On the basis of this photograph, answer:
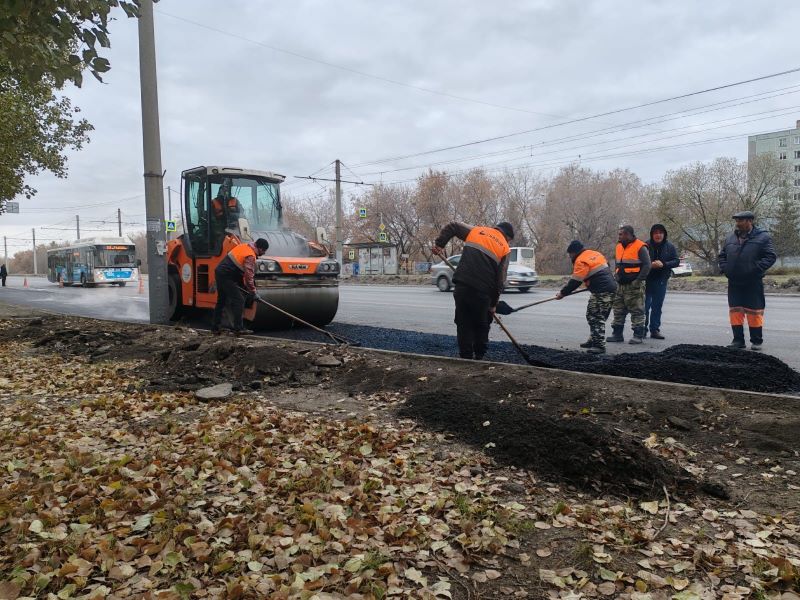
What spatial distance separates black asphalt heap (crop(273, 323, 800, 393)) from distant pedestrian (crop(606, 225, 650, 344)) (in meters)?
1.57

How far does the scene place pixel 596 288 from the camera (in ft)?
26.0

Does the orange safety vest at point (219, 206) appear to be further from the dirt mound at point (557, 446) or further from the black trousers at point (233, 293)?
the dirt mound at point (557, 446)

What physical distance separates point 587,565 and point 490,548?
0.44 metres

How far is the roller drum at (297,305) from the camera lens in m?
9.52

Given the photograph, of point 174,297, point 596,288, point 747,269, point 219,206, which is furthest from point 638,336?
point 174,297

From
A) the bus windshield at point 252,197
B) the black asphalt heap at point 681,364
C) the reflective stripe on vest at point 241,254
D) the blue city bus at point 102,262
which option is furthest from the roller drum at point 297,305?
the blue city bus at point 102,262

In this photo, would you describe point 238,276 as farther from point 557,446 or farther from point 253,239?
point 557,446

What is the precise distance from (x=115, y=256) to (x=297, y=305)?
29.8 meters

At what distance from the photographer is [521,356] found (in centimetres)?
733

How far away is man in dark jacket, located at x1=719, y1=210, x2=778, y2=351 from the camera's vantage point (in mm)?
7250

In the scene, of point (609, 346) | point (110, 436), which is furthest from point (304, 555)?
point (609, 346)

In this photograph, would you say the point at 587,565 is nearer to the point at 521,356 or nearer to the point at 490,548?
the point at 490,548

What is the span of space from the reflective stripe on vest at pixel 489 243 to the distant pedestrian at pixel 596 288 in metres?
1.65

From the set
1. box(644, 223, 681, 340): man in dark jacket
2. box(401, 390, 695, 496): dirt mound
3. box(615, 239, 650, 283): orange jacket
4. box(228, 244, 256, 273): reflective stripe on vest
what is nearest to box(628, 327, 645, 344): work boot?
box(644, 223, 681, 340): man in dark jacket
